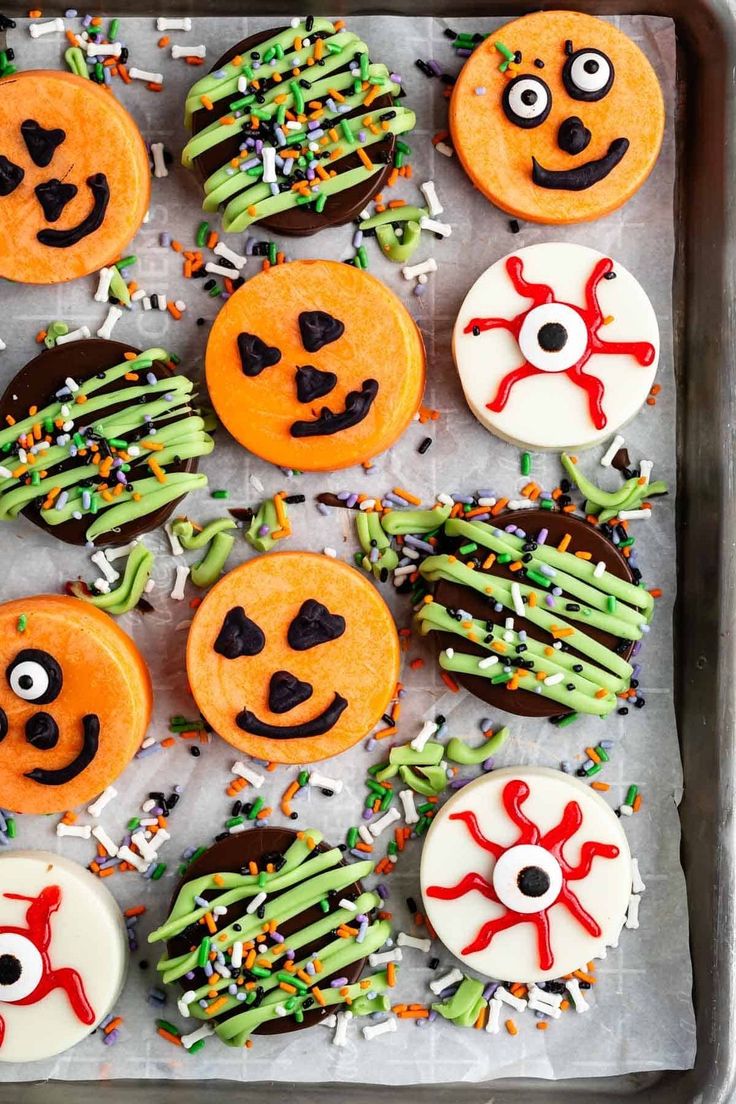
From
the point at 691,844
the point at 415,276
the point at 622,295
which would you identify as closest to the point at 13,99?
the point at 415,276

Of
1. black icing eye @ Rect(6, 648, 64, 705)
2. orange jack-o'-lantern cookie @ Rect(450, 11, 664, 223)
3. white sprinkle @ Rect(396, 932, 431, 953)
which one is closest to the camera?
black icing eye @ Rect(6, 648, 64, 705)

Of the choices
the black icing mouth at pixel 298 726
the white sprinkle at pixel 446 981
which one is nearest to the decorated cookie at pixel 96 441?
the black icing mouth at pixel 298 726

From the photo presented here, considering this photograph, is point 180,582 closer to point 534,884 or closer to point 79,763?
point 79,763

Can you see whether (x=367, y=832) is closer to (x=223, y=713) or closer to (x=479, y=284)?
(x=223, y=713)

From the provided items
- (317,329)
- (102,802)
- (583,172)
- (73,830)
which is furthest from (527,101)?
(73,830)

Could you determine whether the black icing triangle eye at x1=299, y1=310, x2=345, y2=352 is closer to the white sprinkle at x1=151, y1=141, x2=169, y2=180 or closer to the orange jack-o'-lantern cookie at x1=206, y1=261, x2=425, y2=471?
the orange jack-o'-lantern cookie at x1=206, y1=261, x2=425, y2=471

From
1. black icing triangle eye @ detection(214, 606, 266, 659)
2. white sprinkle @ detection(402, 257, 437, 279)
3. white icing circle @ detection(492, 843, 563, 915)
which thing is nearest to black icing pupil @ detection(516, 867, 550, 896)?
white icing circle @ detection(492, 843, 563, 915)
